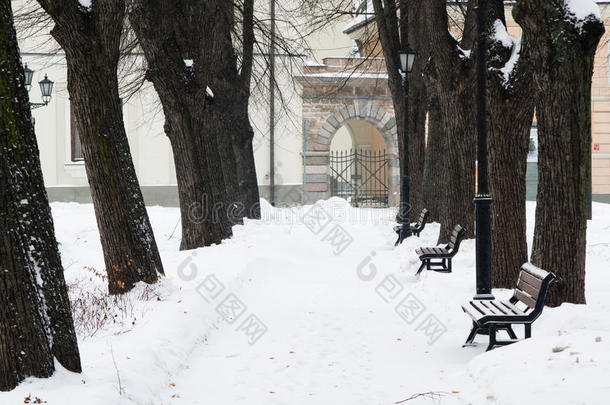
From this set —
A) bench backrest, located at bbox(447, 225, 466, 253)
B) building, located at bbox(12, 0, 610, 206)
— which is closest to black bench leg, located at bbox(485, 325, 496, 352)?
bench backrest, located at bbox(447, 225, 466, 253)

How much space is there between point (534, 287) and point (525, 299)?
0.29 metres

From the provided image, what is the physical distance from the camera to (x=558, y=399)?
471 centimetres

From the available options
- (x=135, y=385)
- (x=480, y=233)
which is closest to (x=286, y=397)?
(x=135, y=385)

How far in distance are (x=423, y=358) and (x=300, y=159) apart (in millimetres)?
23195

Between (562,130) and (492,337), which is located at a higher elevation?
(562,130)

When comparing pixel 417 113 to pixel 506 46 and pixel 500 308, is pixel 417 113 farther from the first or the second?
pixel 500 308

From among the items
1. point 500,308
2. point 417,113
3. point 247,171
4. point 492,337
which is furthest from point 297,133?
point 492,337

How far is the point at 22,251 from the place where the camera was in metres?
4.84

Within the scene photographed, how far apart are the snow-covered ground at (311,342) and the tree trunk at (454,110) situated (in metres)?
0.76

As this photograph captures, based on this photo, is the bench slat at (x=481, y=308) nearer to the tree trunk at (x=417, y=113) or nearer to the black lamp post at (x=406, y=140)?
the black lamp post at (x=406, y=140)

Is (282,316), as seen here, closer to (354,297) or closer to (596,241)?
(354,297)

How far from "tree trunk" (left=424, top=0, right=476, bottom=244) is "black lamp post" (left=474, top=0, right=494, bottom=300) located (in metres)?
3.98

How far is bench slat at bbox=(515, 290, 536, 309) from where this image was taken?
6.72m

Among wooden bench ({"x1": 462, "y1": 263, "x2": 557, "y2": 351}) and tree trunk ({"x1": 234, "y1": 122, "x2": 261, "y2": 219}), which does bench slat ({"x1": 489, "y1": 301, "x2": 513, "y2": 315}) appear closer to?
wooden bench ({"x1": 462, "y1": 263, "x2": 557, "y2": 351})
